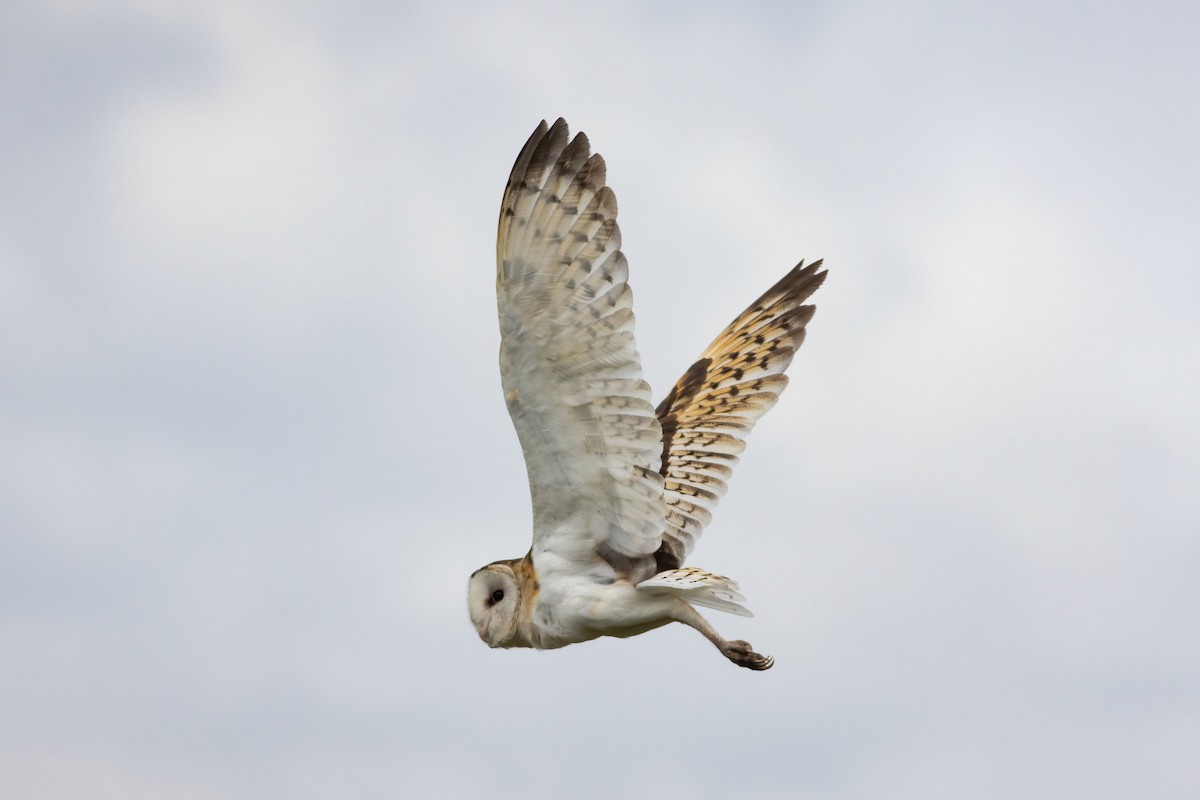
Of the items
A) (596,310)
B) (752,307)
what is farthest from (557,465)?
(752,307)

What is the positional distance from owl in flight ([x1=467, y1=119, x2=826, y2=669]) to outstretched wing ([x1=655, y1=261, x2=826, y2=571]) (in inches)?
1.3

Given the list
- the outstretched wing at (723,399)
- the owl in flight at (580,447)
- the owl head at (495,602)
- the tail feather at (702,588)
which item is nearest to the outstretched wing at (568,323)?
the owl in flight at (580,447)

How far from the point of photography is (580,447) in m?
9.68

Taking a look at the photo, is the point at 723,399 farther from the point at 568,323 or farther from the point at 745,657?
the point at 568,323

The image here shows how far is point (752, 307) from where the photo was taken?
13.4m

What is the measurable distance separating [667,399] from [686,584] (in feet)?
12.1

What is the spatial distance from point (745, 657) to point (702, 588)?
29.5 inches

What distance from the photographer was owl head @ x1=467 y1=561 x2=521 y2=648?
10594mm

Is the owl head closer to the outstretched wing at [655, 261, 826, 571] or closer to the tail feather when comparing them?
the tail feather

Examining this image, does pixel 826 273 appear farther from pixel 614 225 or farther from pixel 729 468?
→ pixel 614 225

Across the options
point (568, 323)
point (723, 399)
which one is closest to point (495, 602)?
point (568, 323)

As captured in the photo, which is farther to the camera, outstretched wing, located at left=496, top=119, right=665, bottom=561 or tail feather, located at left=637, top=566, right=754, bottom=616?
tail feather, located at left=637, top=566, right=754, bottom=616

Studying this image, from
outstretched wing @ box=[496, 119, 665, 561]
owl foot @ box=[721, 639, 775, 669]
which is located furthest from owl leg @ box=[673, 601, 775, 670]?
outstretched wing @ box=[496, 119, 665, 561]

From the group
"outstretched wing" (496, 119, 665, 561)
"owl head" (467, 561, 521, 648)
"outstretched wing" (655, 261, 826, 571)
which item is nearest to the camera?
"outstretched wing" (496, 119, 665, 561)
